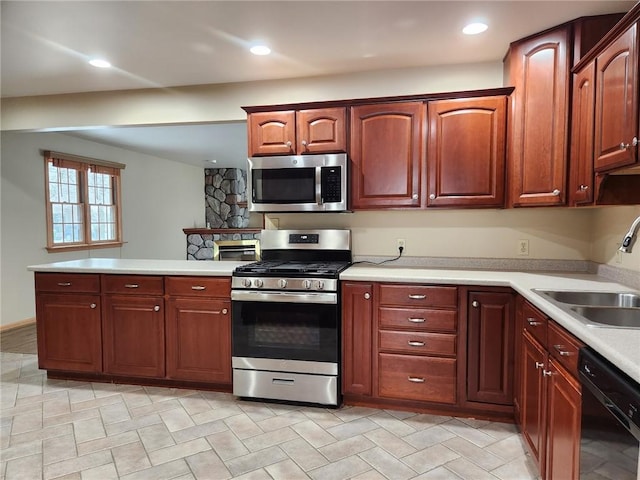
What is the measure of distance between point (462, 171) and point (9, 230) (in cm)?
510

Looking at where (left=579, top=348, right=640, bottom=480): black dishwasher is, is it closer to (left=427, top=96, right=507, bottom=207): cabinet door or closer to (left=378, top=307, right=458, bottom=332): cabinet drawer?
(left=378, top=307, right=458, bottom=332): cabinet drawer

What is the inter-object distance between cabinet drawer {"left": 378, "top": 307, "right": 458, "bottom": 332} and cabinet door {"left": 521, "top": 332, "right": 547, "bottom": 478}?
47 centimetres

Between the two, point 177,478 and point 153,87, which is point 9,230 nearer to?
point 153,87

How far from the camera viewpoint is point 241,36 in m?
2.53

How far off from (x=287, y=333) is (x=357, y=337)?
476mm

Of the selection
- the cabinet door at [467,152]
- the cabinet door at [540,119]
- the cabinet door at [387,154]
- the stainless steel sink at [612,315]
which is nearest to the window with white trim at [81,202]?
the cabinet door at [387,154]

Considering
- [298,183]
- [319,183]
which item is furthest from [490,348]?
[298,183]

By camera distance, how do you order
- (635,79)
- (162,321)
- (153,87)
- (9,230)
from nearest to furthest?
(635,79)
(162,321)
(153,87)
(9,230)

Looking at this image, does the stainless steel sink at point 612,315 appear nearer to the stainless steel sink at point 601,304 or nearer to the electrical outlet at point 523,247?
the stainless steel sink at point 601,304

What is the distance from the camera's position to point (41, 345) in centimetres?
315

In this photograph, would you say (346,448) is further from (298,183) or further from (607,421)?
(298,183)

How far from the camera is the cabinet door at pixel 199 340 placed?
2.84 m

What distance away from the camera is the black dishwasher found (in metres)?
→ 1.03

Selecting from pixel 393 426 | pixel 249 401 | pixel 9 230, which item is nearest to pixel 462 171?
pixel 393 426
